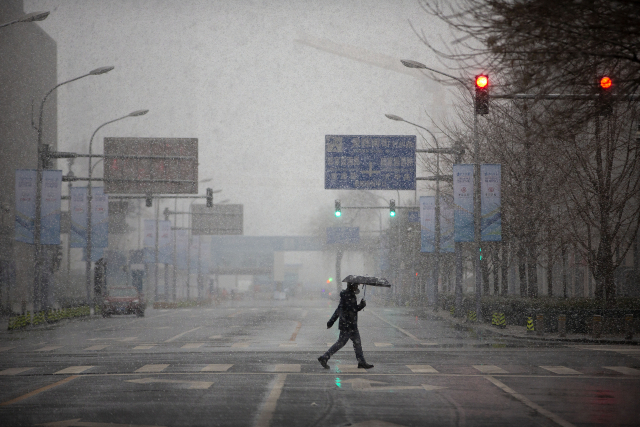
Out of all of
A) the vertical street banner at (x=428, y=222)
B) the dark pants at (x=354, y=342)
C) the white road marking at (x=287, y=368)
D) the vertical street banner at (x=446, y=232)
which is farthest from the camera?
the vertical street banner at (x=428, y=222)

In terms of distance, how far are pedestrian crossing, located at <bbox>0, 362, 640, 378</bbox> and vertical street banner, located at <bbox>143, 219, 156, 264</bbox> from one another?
44.9 m

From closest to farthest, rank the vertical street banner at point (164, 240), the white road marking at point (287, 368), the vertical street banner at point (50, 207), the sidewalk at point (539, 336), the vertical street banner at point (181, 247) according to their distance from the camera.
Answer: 1. the white road marking at point (287, 368)
2. the sidewalk at point (539, 336)
3. the vertical street banner at point (50, 207)
4. the vertical street banner at point (164, 240)
5. the vertical street banner at point (181, 247)

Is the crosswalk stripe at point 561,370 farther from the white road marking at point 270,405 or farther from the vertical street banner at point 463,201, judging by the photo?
the vertical street banner at point 463,201

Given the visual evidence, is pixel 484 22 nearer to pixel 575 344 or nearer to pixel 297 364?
pixel 297 364

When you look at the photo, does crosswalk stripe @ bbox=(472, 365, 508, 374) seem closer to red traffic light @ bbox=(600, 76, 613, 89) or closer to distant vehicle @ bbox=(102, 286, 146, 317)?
red traffic light @ bbox=(600, 76, 613, 89)

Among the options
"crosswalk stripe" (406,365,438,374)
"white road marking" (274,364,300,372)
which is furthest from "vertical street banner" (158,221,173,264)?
"crosswalk stripe" (406,365,438,374)

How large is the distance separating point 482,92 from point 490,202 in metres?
14.1

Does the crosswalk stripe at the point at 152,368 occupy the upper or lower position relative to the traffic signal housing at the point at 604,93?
lower

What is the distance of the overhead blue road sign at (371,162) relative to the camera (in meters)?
39.5

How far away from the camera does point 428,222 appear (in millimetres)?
44531

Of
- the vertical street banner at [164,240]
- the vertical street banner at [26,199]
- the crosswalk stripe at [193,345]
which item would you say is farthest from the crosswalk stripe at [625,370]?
the vertical street banner at [164,240]

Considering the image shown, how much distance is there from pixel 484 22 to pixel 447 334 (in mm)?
19585

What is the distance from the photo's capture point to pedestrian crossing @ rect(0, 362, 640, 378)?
1627cm

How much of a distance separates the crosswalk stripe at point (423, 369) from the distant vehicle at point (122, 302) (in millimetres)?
30351
